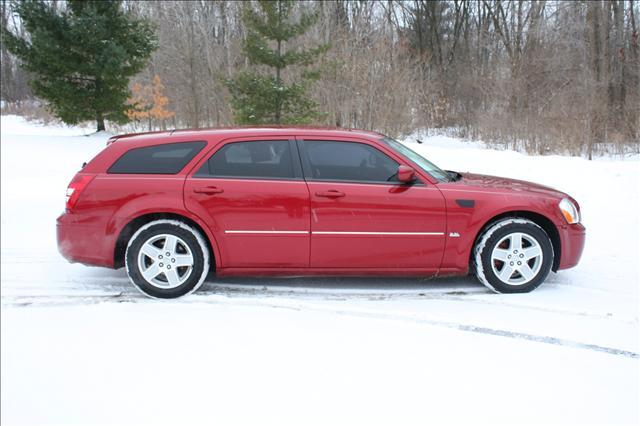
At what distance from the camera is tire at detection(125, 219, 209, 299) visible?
4.20m

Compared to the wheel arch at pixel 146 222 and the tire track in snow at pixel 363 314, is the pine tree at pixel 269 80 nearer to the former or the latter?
the wheel arch at pixel 146 222

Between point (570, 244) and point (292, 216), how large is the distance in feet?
8.11

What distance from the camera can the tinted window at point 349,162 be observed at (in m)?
4.38

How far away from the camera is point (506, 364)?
3.14 metres

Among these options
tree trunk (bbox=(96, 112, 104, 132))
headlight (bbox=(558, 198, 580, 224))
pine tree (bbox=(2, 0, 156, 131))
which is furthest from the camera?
tree trunk (bbox=(96, 112, 104, 132))

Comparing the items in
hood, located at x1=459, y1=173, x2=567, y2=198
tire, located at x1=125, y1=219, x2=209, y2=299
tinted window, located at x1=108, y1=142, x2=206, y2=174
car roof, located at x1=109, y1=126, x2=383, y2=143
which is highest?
car roof, located at x1=109, y1=126, x2=383, y2=143

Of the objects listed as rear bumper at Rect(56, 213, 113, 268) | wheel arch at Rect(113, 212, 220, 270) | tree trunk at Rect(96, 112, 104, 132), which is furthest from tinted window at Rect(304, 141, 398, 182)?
tree trunk at Rect(96, 112, 104, 132)

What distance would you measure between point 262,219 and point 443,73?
100 ft

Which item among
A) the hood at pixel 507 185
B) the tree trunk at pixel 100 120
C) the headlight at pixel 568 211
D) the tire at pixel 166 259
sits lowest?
the tire at pixel 166 259

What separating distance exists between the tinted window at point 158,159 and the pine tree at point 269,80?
992cm

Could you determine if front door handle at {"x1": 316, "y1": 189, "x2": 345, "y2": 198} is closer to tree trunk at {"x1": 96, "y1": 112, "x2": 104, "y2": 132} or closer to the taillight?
the taillight

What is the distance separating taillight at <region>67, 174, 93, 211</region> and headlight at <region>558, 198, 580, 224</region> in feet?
13.5

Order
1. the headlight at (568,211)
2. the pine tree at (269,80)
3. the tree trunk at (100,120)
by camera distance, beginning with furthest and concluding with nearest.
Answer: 1. the tree trunk at (100,120)
2. the pine tree at (269,80)
3. the headlight at (568,211)

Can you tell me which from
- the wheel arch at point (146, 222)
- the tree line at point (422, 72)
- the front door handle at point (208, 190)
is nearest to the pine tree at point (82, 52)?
the tree line at point (422, 72)
